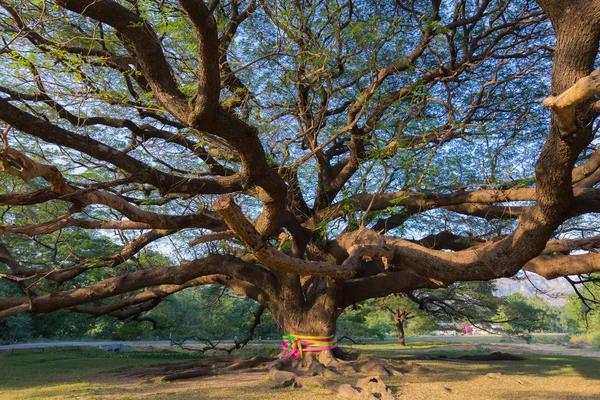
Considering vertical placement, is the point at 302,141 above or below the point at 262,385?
above

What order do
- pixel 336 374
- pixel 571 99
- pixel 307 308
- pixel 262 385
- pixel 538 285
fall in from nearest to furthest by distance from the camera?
1. pixel 571 99
2. pixel 262 385
3. pixel 336 374
4. pixel 307 308
5. pixel 538 285

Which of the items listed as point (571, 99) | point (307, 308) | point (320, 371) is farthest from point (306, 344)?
point (571, 99)

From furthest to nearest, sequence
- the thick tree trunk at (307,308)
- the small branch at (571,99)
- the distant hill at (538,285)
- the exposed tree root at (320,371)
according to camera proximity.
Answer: the distant hill at (538,285)
the thick tree trunk at (307,308)
the exposed tree root at (320,371)
the small branch at (571,99)

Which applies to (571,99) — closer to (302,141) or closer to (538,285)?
(302,141)

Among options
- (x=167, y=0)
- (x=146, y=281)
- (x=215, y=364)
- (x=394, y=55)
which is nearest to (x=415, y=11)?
(x=394, y=55)

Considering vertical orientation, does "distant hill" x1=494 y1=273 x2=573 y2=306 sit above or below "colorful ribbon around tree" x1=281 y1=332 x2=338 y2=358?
above

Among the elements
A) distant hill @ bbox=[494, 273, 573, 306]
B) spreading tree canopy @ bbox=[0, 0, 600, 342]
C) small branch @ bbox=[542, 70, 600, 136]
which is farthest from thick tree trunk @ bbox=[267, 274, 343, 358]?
small branch @ bbox=[542, 70, 600, 136]

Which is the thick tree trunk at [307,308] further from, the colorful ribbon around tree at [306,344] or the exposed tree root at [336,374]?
the exposed tree root at [336,374]

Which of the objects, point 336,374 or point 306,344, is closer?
point 336,374

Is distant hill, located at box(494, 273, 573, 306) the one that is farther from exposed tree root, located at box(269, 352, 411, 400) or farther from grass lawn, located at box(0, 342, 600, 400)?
A: exposed tree root, located at box(269, 352, 411, 400)

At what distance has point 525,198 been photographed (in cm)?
582

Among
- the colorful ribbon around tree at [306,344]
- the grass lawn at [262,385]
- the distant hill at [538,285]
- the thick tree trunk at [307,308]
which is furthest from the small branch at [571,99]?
the colorful ribbon around tree at [306,344]

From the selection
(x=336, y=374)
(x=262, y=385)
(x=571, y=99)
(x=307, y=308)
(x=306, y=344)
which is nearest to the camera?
(x=571, y=99)

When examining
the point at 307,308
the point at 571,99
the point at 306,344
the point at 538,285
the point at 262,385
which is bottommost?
the point at 262,385
